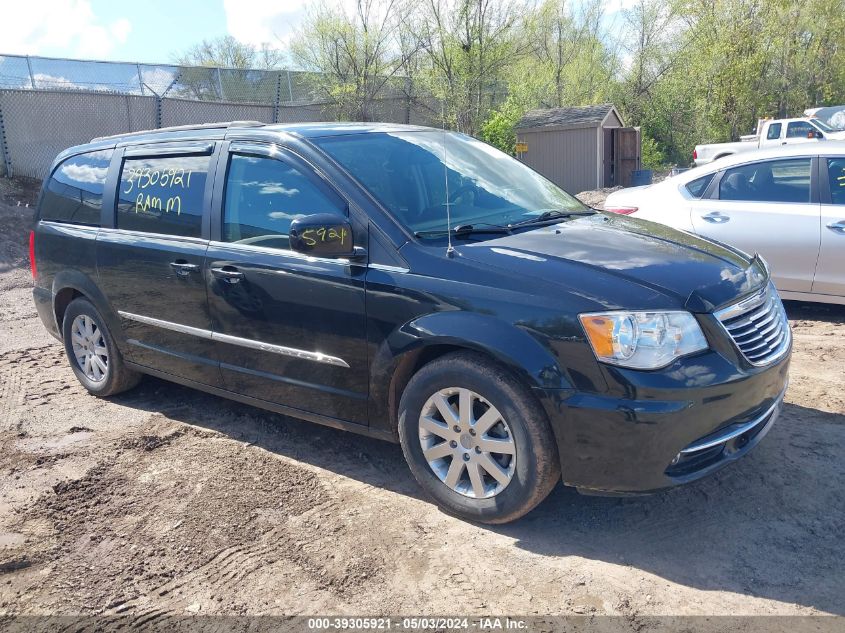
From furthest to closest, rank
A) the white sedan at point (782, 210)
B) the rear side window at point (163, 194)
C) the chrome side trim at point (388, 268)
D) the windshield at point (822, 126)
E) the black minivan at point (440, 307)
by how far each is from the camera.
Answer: the windshield at point (822, 126) < the white sedan at point (782, 210) < the rear side window at point (163, 194) < the chrome side trim at point (388, 268) < the black minivan at point (440, 307)

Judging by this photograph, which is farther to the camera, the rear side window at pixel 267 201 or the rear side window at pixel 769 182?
the rear side window at pixel 769 182

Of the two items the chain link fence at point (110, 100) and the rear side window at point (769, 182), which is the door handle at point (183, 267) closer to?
the rear side window at point (769, 182)

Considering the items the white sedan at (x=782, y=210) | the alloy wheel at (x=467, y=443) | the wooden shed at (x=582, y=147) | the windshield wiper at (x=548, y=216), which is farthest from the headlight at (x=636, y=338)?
the wooden shed at (x=582, y=147)

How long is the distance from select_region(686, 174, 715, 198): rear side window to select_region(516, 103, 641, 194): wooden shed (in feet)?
52.9

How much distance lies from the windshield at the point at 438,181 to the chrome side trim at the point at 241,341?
80 centimetres

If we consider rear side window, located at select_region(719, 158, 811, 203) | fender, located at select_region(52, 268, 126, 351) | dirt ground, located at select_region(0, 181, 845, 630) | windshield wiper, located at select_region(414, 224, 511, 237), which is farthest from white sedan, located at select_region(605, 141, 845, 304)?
fender, located at select_region(52, 268, 126, 351)

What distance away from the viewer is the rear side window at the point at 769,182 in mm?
6719

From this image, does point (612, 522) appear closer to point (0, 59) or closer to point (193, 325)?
point (193, 325)

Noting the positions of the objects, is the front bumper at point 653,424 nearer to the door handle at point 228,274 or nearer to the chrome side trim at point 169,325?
the door handle at point 228,274

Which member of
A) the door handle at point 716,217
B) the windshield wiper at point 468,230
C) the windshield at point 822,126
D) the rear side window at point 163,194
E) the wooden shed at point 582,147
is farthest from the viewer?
the wooden shed at point 582,147

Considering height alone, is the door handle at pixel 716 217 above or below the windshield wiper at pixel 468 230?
below

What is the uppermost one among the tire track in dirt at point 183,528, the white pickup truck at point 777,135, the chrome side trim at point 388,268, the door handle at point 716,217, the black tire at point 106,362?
the white pickup truck at point 777,135

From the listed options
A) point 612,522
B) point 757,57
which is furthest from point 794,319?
point 757,57

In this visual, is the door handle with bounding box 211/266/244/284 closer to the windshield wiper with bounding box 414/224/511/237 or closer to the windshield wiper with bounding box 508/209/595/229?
the windshield wiper with bounding box 414/224/511/237
